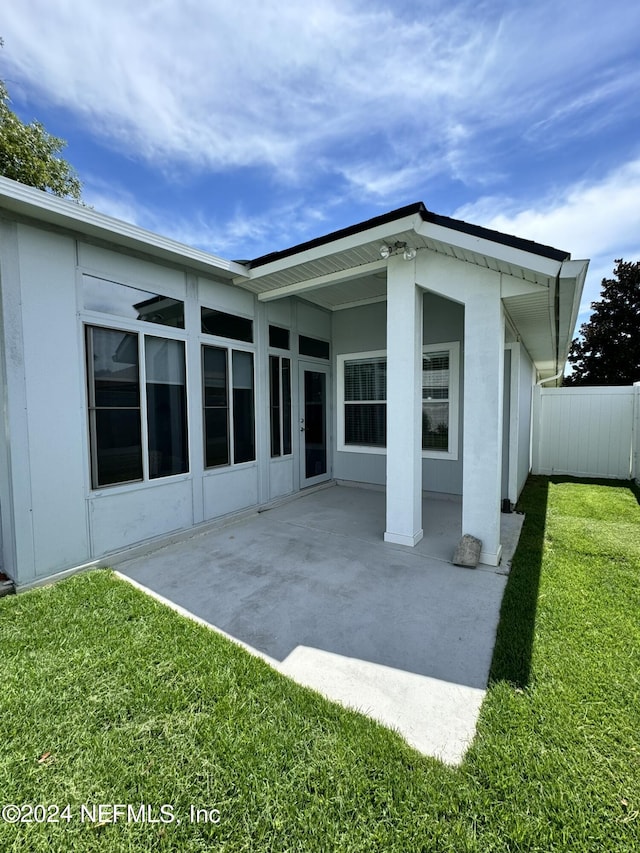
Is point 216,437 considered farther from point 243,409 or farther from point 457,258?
point 457,258

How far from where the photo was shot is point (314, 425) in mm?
7270

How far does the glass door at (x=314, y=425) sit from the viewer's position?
688 centimetres

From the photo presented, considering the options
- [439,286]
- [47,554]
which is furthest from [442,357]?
[47,554]

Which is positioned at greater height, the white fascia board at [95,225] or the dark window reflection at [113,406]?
the white fascia board at [95,225]

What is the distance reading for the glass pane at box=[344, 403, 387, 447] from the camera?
23.6 ft

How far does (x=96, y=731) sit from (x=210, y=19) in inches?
264

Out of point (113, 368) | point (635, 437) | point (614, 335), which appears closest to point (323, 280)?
point (113, 368)

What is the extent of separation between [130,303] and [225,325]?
1.37m

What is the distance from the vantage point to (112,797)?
62.4 inches

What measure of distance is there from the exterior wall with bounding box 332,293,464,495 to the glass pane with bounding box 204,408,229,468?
2.93 meters

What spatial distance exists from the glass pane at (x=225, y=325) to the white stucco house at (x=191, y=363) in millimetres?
30

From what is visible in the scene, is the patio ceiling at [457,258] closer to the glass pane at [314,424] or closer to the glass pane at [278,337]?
the glass pane at [278,337]

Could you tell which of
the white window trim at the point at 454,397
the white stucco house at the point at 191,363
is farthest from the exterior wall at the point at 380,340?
the white stucco house at the point at 191,363

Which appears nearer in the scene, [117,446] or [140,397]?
[117,446]
